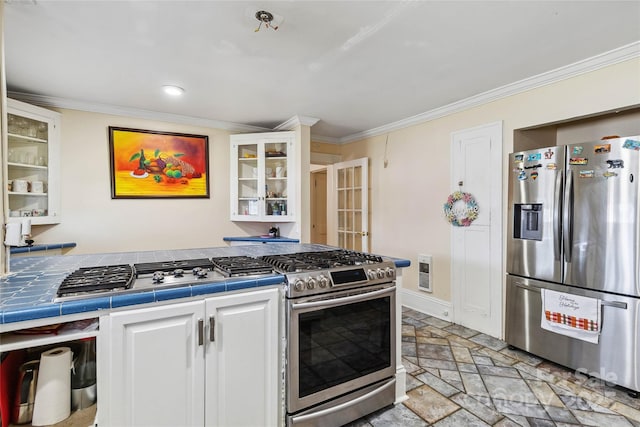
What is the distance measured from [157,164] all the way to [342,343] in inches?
123

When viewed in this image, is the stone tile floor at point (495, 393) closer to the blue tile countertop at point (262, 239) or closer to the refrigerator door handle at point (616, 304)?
the refrigerator door handle at point (616, 304)

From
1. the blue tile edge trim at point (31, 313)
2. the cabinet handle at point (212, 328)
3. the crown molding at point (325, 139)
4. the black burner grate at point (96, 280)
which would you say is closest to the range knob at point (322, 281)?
the cabinet handle at point (212, 328)

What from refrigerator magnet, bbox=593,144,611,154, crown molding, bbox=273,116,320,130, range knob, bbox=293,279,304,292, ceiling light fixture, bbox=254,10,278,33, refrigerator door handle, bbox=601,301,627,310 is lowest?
refrigerator door handle, bbox=601,301,627,310

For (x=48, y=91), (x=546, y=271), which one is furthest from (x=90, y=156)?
(x=546, y=271)

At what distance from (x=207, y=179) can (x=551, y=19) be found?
3.66 m

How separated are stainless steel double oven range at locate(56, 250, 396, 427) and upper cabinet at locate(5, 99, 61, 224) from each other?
2128 mm

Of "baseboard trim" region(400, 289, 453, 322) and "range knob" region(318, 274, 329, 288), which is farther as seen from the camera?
"baseboard trim" region(400, 289, 453, 322)

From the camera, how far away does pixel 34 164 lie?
309cm

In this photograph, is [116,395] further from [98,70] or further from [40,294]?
[98,70]

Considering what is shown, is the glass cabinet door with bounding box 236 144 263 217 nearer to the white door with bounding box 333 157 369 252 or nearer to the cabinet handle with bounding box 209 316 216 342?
the white door with bounding box 333 157 369 252

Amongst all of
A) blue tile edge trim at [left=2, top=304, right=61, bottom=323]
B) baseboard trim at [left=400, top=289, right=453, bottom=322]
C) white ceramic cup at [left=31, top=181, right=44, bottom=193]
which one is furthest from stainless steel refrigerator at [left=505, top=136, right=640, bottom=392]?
white ceramic cup at [left=31, top=181, right=44, bottom=193]

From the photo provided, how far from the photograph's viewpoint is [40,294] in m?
1.28

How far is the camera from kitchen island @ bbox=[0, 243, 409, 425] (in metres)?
1.23

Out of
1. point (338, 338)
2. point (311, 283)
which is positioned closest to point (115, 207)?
point (311, 283)
